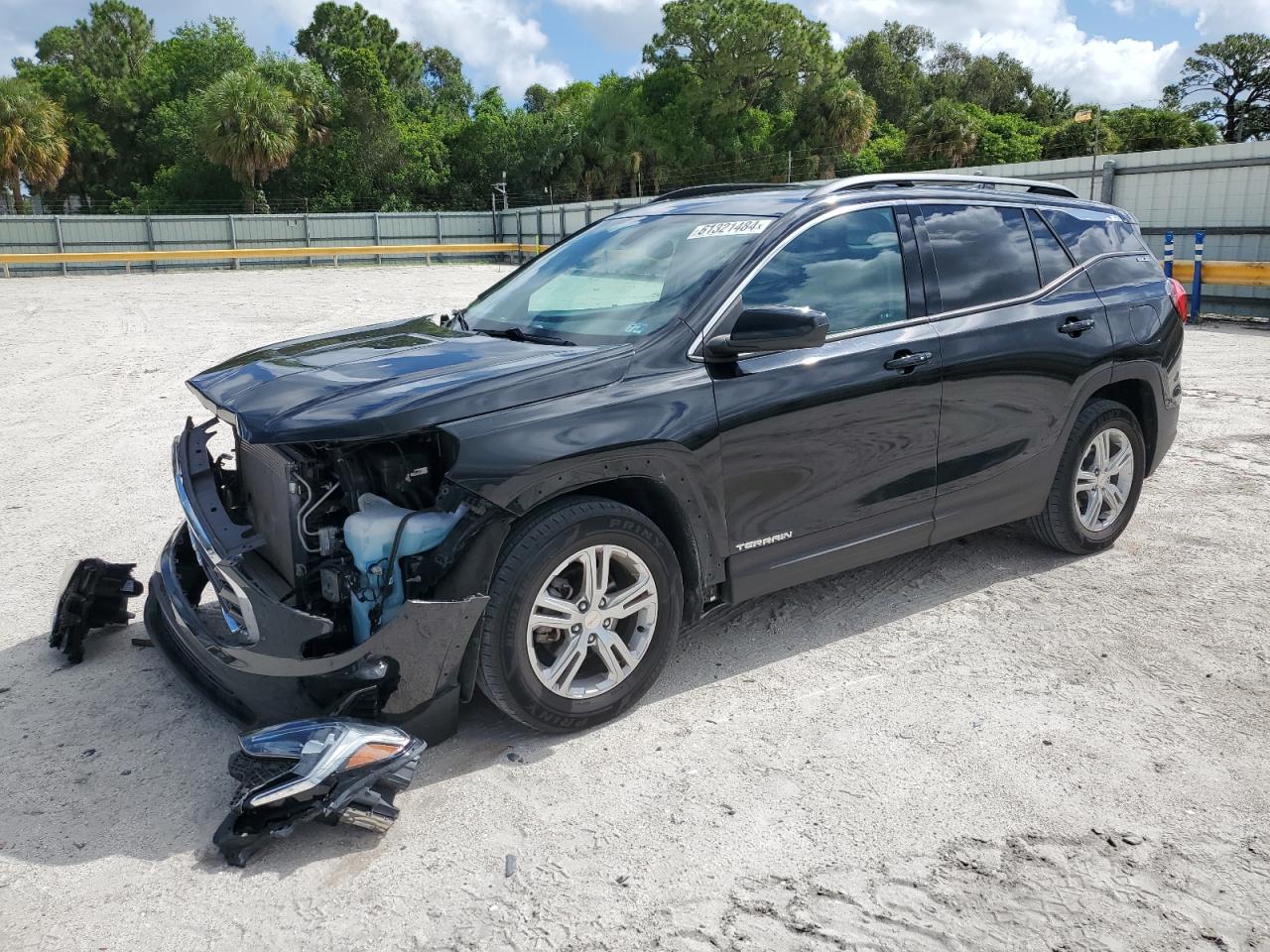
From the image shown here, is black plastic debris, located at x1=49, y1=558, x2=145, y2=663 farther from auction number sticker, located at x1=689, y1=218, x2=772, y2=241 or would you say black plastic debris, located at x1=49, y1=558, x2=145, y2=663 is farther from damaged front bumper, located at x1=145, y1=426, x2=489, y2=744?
auction number sticker, located at x1=689, y1=218, x2=772, y2=241

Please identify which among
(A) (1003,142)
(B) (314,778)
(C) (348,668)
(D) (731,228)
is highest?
(A) (1003,142)

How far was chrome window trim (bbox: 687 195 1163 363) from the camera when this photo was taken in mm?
3836

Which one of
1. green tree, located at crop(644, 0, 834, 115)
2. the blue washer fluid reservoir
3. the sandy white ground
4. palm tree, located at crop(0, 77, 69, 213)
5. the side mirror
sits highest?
green tree, located at crop(644, 0, 834, 115)

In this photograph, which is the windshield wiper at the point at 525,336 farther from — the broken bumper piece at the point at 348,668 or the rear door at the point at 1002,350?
the rear door at the point at 1002,350

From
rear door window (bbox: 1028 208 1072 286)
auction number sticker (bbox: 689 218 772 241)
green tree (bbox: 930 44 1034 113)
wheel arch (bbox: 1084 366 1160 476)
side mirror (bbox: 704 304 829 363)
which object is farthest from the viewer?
green tree (bbox: 930 44 1034 113)

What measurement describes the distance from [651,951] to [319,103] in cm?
5203

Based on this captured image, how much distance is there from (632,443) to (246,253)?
3331 centimetres

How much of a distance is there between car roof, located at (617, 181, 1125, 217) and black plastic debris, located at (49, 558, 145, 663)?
9.12 feet

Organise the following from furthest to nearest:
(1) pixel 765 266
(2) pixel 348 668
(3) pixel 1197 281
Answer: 1. (3) pixel 1197 281
2. (1) pixel 765 266
3. (2) pixel 348 668

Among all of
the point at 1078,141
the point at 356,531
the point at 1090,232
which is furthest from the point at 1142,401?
the point at 1078,141

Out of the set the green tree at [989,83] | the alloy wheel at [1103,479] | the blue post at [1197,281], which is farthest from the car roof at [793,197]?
the green tree at [989,83]

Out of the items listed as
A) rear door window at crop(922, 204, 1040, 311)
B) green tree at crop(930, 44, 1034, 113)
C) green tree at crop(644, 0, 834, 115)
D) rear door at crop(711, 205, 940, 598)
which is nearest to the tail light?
rear door window at crop(922, 204, 1040, 311)

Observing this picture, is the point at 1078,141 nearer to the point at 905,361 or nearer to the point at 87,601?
the point at 905,361

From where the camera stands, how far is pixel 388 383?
133 inches
